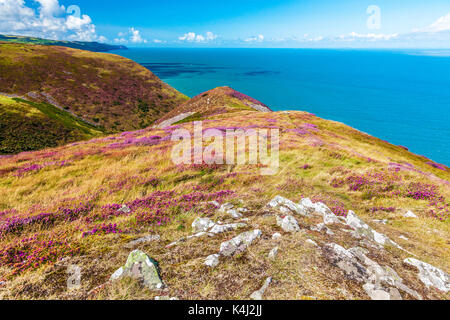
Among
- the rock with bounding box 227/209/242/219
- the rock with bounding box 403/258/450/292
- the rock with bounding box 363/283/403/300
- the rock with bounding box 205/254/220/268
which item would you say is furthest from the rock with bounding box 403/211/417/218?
the rock with bounding box 205/254/220/268

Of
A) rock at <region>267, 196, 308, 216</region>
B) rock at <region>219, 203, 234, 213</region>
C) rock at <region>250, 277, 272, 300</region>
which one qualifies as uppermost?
rock at <region>250, 277, 272, 300</region>

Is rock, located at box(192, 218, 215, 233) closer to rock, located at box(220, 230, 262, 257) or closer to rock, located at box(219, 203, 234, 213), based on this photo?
rock, located at box(219, 203, 234, 213)

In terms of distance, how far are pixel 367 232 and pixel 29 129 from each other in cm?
6633

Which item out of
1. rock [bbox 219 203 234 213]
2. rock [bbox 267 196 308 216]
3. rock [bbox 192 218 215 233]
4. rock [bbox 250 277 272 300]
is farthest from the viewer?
rock [bbox 219 203 234 213]

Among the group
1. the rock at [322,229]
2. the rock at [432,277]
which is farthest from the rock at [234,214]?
the rock at [432,277]

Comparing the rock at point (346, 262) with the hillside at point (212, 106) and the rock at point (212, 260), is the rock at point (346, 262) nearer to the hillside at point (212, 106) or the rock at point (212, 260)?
the rock at point (212, 260)

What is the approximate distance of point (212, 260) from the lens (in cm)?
474

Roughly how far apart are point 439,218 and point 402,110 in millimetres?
216568

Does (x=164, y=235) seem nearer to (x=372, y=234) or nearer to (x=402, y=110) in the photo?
(x=372, y=234)

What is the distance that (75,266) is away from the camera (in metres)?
4.63

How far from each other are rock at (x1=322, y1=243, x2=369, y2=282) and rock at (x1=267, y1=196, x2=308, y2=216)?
2.47m

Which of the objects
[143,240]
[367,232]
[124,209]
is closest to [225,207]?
[143,240]

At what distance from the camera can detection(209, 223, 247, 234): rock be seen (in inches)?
249

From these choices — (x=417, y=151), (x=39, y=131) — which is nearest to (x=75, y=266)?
(x=39, y=131)
